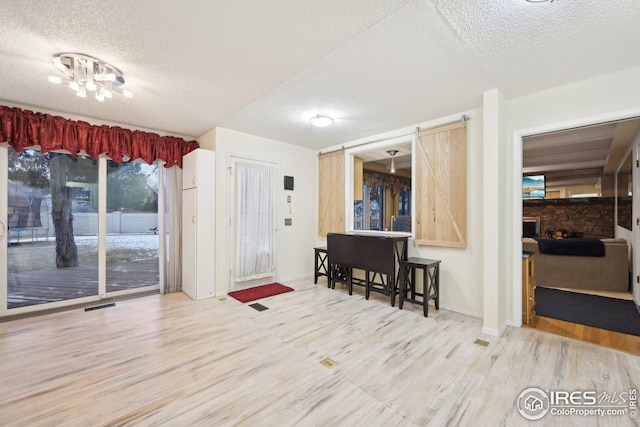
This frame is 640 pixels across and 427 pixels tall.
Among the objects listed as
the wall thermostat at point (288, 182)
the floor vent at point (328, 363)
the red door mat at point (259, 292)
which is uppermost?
the wall thermostat at point (288, 182)

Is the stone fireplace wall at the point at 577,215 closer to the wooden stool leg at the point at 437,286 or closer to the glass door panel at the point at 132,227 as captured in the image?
the wooden stool leg at the point at 437,286

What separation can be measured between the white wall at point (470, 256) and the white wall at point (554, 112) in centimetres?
30

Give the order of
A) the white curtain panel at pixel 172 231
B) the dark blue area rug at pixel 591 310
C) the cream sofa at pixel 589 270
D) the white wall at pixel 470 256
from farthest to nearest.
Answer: the white curtain panel at pixel 172 231 < the cream sofa at pixel 589 270 < the white wall at pixel 470 256 < the dark blue area rug at pixel 591 310

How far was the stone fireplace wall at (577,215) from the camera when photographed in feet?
18.5

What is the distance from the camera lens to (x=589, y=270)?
405cm

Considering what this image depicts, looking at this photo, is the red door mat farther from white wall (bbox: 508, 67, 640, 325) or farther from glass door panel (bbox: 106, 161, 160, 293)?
white wall (bbox: 508, 67, 640, 325)

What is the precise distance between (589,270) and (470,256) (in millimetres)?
2570

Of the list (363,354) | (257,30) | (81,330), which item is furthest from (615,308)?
(81,330)

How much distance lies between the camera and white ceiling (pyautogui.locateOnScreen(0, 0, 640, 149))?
5.27 feet

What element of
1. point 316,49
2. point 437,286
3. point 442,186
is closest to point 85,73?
point 316,49

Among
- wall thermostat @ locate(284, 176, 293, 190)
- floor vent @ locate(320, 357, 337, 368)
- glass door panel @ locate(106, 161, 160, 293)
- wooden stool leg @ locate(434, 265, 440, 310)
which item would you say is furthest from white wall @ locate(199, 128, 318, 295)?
wooden stool leg @ locate(434, 265, 440, 310)

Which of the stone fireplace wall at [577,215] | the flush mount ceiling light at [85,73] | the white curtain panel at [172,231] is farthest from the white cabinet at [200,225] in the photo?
the stone fireplace wall at [577,215]

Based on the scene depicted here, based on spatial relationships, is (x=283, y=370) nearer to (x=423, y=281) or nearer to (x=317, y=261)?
(x=423, y=281)

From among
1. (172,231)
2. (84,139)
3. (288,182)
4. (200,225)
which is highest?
(84,139)
